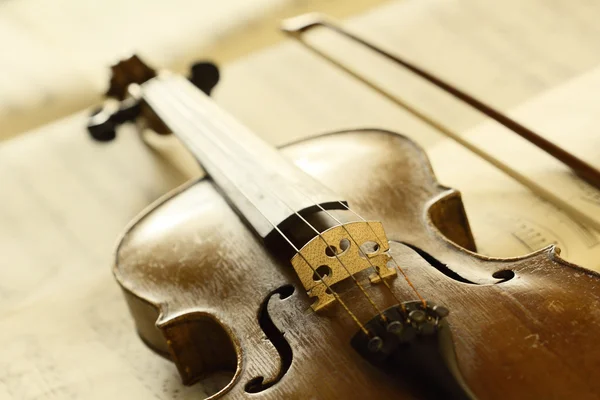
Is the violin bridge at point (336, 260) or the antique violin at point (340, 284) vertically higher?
the violin bridge at point (336, 260)

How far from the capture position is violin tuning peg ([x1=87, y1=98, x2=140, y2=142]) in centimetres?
124

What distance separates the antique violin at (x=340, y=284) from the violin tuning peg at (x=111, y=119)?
0.17m

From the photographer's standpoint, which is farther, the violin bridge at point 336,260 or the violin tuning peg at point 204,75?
the violin tuning peg at point 204,75

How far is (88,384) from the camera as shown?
0.94 m

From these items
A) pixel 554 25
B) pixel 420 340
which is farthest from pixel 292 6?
pixel 420 340

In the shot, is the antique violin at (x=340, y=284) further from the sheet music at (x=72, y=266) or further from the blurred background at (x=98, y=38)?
the blurred background at (x=98, y=38)

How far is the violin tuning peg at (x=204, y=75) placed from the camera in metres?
1.27

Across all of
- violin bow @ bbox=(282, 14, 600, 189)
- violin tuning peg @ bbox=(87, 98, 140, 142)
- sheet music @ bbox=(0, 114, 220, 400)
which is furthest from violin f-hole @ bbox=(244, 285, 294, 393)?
violin tuning peg @ bbox=(87, 98, 140, 142)

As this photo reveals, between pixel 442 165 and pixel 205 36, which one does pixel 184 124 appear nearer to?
pixel 442 165

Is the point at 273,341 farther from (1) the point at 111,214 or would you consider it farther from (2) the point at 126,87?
(2) the point at 126,87

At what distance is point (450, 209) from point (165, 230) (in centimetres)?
41

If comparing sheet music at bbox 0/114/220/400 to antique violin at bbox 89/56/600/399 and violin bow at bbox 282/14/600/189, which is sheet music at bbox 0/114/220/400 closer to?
antique violin at bbox 89/56/600/399

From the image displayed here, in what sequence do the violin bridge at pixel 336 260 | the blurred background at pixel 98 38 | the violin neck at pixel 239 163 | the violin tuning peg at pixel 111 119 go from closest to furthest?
the violin bridge at pixel 336 260
the violin neck at pixel 239 163
the violin tuning peg at pixel 111 119
the blurred background at pixel 98 38

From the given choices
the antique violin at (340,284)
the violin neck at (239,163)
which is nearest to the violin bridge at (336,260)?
the antique violin at (340,284)
